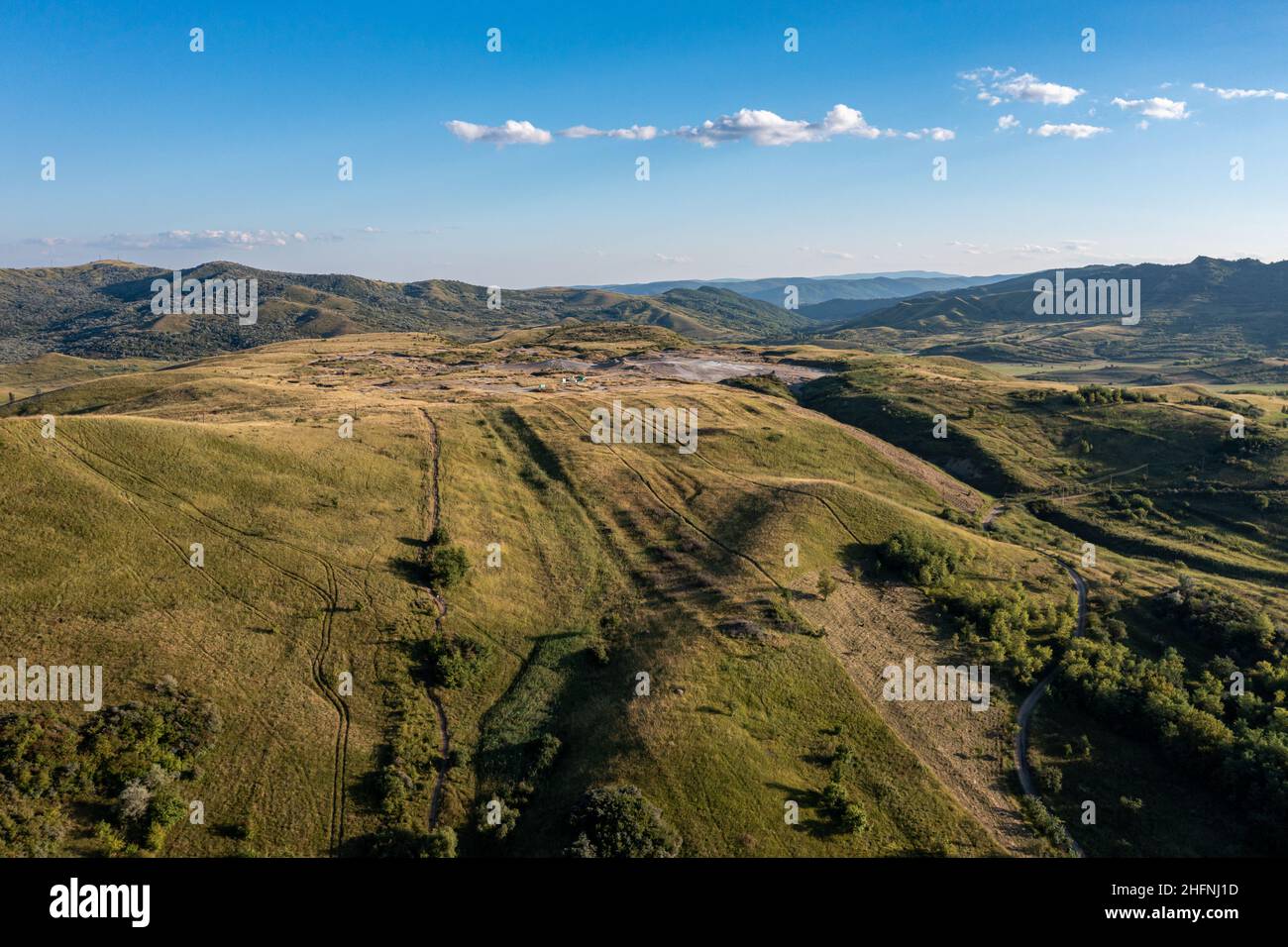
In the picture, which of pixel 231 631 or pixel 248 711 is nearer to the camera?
pixel 248 711

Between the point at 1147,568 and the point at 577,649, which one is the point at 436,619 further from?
the point at 1147,568

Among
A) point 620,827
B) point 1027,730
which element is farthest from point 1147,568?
point 620,827

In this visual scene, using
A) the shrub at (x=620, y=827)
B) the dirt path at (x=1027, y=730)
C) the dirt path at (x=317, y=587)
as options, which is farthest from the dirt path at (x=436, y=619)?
the dirt path at (x=1027, y=730)

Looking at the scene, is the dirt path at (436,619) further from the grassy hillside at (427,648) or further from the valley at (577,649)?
the valley at (577,649)

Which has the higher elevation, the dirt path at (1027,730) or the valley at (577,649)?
the valley at (577,649)

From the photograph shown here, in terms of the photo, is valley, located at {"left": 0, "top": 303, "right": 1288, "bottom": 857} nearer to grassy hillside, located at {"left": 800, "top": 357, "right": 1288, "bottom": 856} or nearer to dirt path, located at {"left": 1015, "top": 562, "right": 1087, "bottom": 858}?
grassy hillside, located at {"left": 800, "top": 357, "right": 1288, "bottom": 856}

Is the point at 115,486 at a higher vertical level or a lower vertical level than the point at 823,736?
higher
